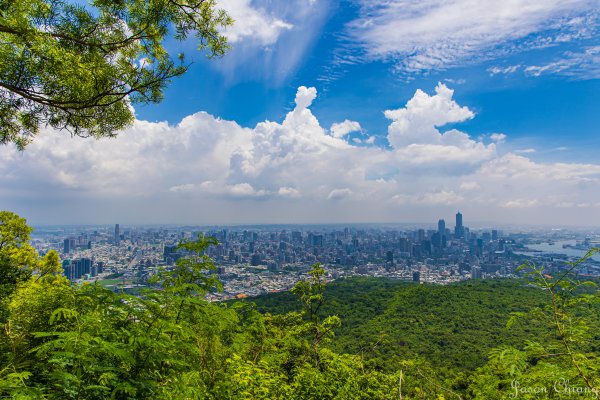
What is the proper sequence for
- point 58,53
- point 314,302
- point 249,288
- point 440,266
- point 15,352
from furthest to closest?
point 440,266, point 249,288, point 314,302, point 58,53, point 15,352

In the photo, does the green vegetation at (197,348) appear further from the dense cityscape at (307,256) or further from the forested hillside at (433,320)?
the dense cityscape at (307,256)

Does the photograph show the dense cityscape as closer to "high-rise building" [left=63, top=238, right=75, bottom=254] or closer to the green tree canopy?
"high-rise building" [left=63, top=238, right=75, bottom=254]

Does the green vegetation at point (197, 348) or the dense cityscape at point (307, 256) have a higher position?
the green vegetation at point (197, 348)

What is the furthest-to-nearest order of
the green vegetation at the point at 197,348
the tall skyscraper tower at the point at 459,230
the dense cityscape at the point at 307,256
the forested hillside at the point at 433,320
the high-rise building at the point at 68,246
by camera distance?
1. the tall skyscraper tower at the point at 459,230
2. the high-rise building at the point at 68,246
3. the dense cityscape at the point at 307,256
4. the forested hillside at the point at 433,320
5. the green vegetation at the point at 197,348

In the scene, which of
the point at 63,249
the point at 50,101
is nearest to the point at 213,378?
the point at 50,101

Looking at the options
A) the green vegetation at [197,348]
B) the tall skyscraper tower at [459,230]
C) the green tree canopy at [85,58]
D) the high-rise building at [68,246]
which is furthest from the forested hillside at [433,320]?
the tall skyscraper tower at [459,230]

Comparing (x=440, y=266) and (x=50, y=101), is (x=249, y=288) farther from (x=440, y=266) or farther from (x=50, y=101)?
(x=440, y=266)

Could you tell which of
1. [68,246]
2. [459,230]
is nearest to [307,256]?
[68,246]

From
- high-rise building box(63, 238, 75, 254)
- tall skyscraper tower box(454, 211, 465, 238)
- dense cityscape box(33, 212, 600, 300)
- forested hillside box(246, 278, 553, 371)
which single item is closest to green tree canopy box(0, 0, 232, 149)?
forested hillside box(246, 278, 553, 371)
